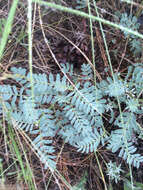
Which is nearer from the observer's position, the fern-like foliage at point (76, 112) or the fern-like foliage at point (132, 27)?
the fern-like foliage at point (76, 112)

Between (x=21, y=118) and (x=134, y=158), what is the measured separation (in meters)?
0.87

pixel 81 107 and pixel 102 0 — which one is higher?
pixel 102 0

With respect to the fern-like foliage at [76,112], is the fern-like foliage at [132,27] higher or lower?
higher

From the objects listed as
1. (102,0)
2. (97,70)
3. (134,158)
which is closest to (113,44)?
(97,70)

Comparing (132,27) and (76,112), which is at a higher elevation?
(132,27)

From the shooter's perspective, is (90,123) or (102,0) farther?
(102,0)

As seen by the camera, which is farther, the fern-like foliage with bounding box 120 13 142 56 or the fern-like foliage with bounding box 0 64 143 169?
the fern-like foliage with bounding box 120 13 142 56

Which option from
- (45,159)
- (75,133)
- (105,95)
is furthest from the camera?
(105,95)

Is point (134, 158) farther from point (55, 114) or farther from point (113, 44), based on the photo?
point (113, 44)

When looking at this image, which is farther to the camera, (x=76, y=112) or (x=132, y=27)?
(x=132, y=27)

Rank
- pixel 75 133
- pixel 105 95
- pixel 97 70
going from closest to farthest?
pixel 75 133 < pixel 105 95 < pixel 97 70

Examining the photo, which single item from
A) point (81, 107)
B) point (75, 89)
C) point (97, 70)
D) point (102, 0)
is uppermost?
point (102, 0)

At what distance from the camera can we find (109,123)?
181cm

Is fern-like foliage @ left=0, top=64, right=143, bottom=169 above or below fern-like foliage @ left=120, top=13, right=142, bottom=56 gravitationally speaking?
below
